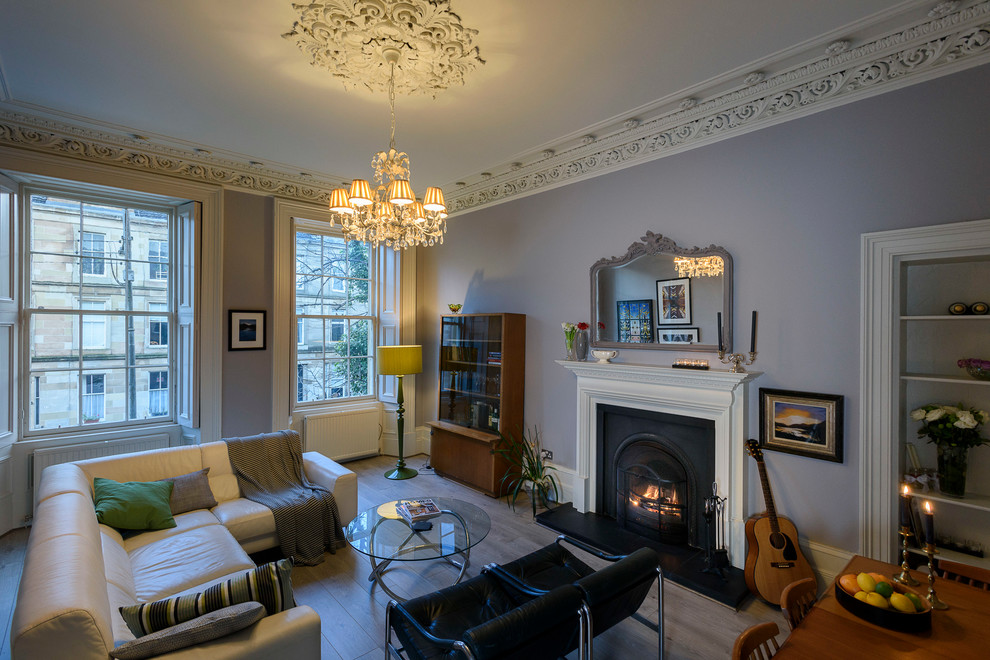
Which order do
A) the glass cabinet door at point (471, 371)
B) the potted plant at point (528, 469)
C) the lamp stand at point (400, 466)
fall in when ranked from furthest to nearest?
the lamp stand at point (400, 466) < the glass cabinet door at point (471, 371) < the potted plant at point (528, 469)

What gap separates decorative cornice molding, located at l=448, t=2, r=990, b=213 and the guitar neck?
214 cm

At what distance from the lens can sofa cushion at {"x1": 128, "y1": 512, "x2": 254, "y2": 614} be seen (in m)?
2.20

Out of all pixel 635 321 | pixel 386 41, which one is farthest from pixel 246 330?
pixel 635 321

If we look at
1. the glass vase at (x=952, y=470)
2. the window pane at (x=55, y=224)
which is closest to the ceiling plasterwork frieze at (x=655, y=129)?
the window pane at (x=55, y=224)

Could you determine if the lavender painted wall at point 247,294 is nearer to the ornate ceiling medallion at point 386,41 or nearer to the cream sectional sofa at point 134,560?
the cream sectional sofa at point 134,560

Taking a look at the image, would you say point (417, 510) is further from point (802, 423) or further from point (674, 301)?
point (802, 423)

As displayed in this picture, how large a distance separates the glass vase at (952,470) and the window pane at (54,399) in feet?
20.0

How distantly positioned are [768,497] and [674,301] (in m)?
1.38

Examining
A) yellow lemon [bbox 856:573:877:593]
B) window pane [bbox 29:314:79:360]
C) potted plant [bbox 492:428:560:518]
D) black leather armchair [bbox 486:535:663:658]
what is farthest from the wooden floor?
window pane [bbox 29:314:79:360]

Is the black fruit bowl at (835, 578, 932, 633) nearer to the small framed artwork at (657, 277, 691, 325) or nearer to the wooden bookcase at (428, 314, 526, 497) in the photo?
the small framed artwork at (657, 277, 691, 325)

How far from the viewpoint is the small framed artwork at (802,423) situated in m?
2.66

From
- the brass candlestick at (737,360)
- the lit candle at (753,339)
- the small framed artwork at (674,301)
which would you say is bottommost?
the brass candlestick at (737,360)

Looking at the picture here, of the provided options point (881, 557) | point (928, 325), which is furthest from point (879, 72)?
point (881, 557)

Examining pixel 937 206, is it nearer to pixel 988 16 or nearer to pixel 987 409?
pixel 988 16
